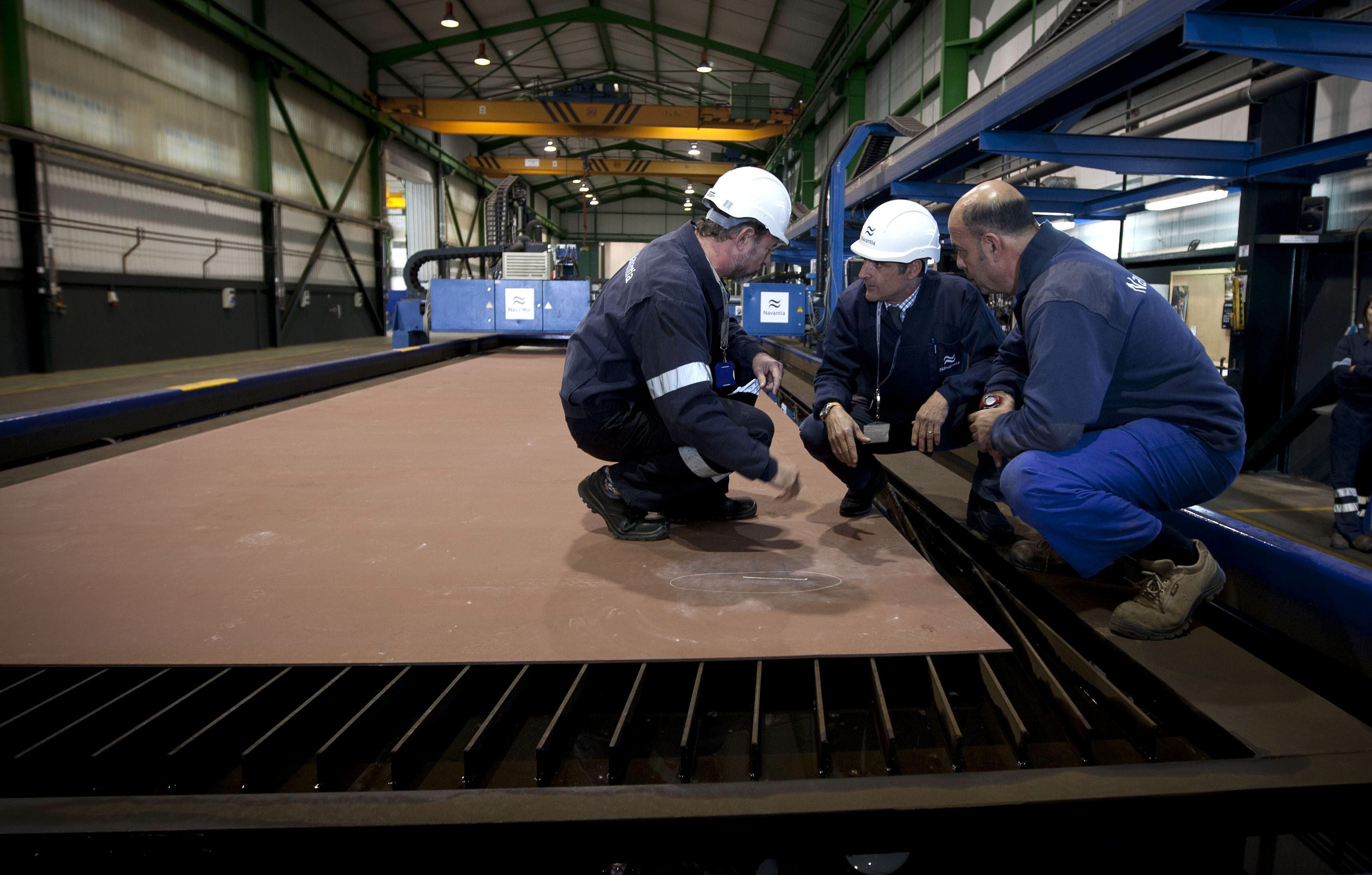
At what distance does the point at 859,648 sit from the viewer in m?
1.67

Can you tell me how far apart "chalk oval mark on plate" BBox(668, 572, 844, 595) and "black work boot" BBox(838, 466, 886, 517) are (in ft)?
2.04

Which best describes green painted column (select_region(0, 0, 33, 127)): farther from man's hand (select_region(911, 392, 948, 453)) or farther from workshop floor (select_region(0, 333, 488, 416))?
man's hand (select_region(911, 392, 948, 453))

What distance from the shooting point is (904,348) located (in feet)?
9.43

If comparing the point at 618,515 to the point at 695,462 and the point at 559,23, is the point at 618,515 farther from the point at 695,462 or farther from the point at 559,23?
the point at 559,23

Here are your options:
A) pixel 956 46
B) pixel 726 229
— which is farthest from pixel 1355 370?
pixel 956 46

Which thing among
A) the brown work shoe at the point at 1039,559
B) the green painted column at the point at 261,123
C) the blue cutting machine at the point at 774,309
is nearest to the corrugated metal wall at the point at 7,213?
the green painted column at the point at 261,123

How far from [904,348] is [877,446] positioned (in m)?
0.37

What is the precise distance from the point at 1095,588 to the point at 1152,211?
21.5 feet

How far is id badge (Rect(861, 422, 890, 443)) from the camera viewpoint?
275cm

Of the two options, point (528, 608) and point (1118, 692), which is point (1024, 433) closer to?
point (1118, 692)

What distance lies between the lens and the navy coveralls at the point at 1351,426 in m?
4.23

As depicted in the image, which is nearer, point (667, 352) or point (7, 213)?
point (667, 352)

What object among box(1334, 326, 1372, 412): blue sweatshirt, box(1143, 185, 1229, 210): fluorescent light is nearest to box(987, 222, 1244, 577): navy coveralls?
box(1334, 326, 1372, 412): blue sweatshirt

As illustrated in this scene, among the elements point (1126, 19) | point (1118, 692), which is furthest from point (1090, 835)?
point (1126, 19)
